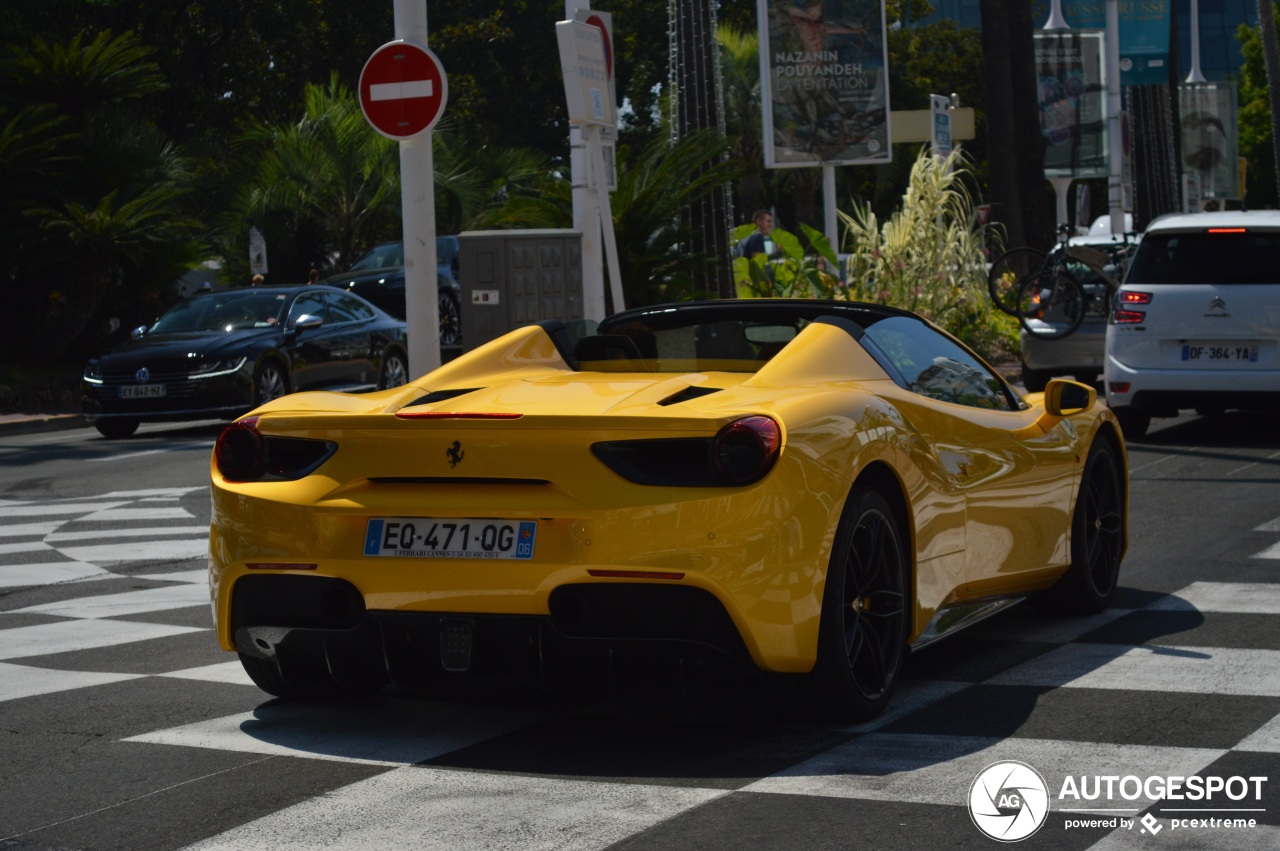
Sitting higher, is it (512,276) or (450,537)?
(512,276)

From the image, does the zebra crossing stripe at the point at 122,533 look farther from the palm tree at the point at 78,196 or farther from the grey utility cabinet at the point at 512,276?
the palm tree at the point at 78,196

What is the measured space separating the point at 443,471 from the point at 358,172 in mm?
30552

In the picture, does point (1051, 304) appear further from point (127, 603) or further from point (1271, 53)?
point (1271, 53)

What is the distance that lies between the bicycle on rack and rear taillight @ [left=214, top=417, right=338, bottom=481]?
14365 mm

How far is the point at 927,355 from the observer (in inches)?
258

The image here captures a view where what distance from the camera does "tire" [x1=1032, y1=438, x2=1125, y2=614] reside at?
7.35m

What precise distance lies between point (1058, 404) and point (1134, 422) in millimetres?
8338

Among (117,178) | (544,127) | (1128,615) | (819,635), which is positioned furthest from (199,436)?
(544,127)

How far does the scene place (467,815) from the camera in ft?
14.8

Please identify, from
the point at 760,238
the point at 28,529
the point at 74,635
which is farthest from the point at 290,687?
the point at 760,238

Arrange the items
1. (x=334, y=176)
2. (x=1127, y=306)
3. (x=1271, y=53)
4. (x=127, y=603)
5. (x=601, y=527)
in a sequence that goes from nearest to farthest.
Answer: (x=601, y=527) → (x=127, y=603) → (x=1127, y=306) → (x=1271, y=53) → (x=334, y=176)

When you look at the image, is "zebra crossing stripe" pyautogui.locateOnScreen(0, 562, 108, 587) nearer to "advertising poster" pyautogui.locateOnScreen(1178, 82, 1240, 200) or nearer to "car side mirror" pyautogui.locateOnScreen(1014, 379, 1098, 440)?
"car side mirror" pyautogui.locateOnScreen(1014, 379, 1098, 440)

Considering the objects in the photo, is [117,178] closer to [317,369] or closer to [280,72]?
[317,369]

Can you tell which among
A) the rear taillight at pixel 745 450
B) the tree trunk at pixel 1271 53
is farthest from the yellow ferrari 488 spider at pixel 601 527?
the tree trunk at pixel 1271 53
